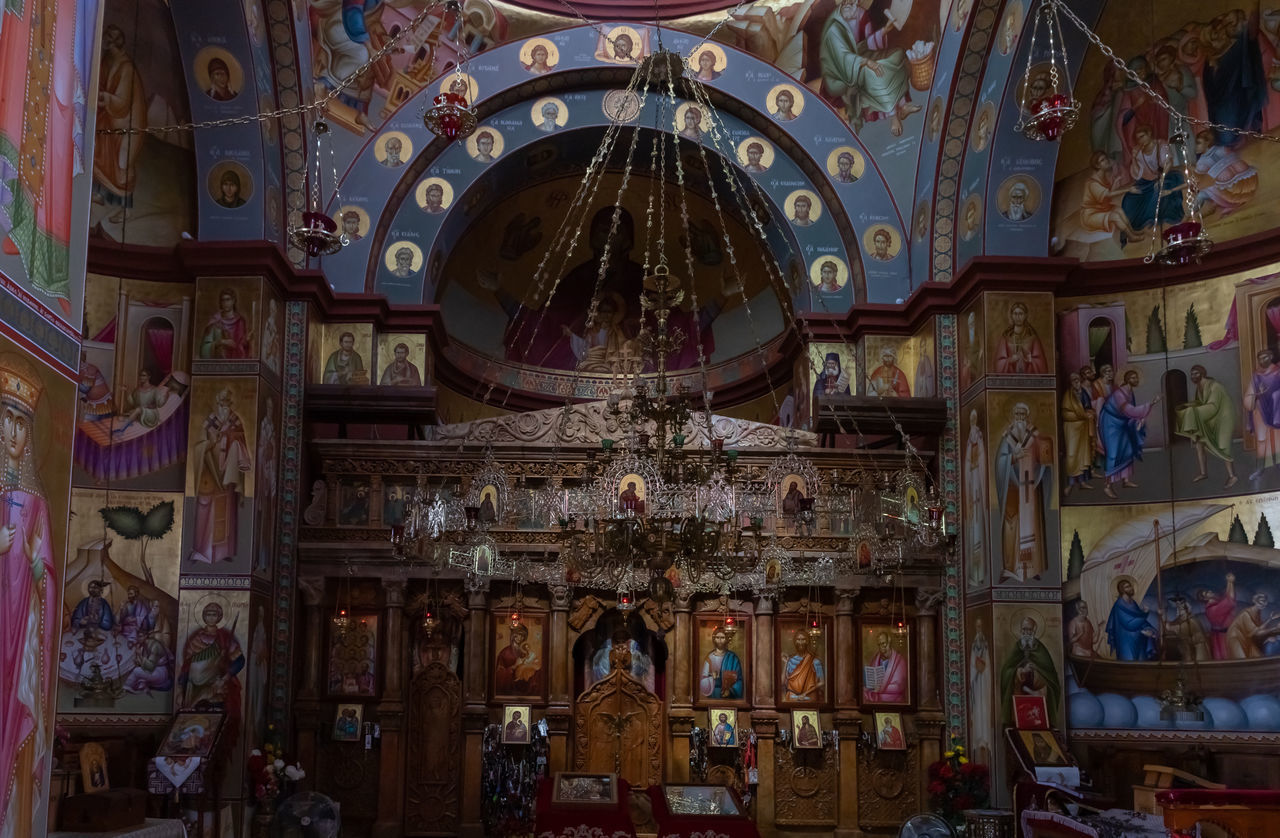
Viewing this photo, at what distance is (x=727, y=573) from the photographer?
1032 centimetres

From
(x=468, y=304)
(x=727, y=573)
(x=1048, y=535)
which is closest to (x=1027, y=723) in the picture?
(x=1048, y=535)

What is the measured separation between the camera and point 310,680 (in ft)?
50.8

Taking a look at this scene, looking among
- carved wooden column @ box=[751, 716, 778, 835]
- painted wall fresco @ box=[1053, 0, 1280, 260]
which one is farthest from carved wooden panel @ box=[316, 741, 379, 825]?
painted wall fresco @ box=[1053, 0, 1280, 260]

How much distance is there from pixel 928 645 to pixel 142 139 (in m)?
11.6

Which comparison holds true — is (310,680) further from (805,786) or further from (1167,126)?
(1167,126)

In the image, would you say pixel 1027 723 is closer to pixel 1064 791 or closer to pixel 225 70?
pixel 1064 791

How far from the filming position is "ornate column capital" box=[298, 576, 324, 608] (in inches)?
612

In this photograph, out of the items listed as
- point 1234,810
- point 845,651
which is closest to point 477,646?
point 845,651

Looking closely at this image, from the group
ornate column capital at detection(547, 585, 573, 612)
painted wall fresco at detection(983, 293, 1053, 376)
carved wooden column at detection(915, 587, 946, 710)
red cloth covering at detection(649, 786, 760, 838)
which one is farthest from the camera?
ornate column capital at detection(547, 585, 573, 612)

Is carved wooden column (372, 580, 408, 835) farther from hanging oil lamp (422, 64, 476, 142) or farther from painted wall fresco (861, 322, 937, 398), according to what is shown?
hanging oil lamp (422, 64, 476, 142)

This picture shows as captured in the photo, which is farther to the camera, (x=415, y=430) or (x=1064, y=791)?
(x=415, y=430)

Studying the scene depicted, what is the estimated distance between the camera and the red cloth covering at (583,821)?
9.80 m

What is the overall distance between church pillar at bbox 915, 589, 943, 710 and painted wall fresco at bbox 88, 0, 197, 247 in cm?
1034

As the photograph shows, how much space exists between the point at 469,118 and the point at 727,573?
4.27 m
